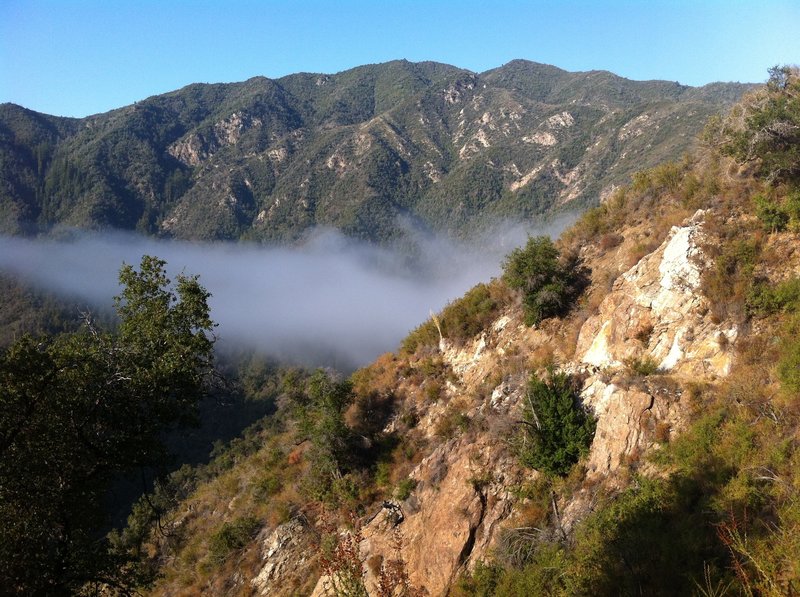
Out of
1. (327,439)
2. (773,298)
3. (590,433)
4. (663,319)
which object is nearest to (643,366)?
(663,319)

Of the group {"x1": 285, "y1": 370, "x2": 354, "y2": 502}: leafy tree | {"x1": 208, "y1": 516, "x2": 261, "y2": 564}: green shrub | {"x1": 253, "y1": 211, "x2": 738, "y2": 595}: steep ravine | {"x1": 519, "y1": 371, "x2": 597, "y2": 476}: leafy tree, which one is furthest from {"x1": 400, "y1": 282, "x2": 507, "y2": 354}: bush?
{"x1": 208, "y1": 516, "x2": 261, "y2": 564}: green shrub

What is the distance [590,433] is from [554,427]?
83cm

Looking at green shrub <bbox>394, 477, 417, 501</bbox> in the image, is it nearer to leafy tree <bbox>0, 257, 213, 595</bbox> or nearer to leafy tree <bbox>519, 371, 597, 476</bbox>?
leafy tree <bbox>519, 371, 597, 476</bbox>

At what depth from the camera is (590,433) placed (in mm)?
11336

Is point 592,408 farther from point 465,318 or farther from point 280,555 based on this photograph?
point 280,555

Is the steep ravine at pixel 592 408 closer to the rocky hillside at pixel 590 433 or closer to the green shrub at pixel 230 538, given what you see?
the rocky hillside at pixel 590 433

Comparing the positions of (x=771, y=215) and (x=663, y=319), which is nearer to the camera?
(x=771, y=215)

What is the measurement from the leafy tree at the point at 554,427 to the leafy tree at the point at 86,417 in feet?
25.7

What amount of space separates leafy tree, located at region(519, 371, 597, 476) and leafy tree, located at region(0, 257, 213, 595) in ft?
25.7

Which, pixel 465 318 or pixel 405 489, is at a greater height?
pixel 465 318

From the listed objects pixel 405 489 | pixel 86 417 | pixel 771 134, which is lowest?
pixel 405 489

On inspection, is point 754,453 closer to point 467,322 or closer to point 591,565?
point 591,565

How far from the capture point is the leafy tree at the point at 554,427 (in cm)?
1131

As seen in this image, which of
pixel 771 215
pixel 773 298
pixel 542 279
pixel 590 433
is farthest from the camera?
pixel 542 279
